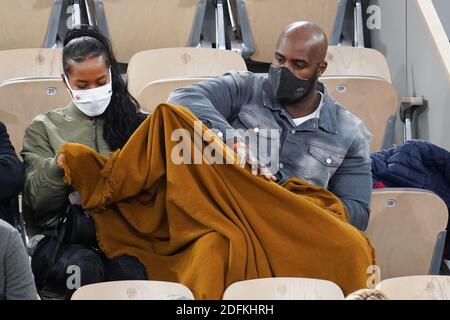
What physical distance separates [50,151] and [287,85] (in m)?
0.57

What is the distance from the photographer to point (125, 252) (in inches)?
90.8

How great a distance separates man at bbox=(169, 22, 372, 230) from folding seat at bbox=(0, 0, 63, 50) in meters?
1.14

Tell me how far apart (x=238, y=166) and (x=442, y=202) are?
25.1 inches

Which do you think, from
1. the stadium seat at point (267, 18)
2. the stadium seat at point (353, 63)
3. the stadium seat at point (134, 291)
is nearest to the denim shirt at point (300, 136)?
the stadium seat at point (134, 291)

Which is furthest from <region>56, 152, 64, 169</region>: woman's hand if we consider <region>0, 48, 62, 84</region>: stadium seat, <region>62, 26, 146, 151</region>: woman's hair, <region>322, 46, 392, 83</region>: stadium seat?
<region>322, 46, 392, 83</region>: stadium seat

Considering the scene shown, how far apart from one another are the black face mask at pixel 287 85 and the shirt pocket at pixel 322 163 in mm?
126

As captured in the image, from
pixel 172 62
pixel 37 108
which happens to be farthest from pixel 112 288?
pixel 172 62

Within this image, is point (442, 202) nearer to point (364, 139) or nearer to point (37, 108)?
point (364, 139)

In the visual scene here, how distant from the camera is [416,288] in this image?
6.90 feet

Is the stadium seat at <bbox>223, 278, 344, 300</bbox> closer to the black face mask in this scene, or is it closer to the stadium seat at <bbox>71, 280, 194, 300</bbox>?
the stadium seat at <bbox>71, 280, 194, 300</bbox>

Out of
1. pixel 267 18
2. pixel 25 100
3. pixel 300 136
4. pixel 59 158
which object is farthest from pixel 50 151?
pixel 267 18

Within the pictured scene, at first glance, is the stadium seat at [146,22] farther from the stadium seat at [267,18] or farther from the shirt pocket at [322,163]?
the shirt pocket at [322,163]

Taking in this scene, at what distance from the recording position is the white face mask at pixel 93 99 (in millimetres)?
2514

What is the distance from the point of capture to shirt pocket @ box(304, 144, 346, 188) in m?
2.49
